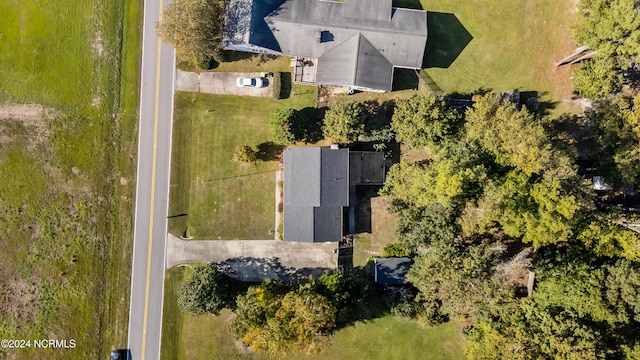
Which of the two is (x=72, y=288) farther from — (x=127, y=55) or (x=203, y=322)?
(x=127, y=55)

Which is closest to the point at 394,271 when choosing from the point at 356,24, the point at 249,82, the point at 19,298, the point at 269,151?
the point at 269,151

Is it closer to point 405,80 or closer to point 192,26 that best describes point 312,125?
point 405,80

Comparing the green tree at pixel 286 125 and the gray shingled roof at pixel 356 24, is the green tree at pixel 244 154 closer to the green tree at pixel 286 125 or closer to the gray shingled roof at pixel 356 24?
A: the green tree at pixel 286 125

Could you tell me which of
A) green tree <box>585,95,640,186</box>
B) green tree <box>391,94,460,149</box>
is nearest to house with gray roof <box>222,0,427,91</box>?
green tree <box>391,94,460,149</box>

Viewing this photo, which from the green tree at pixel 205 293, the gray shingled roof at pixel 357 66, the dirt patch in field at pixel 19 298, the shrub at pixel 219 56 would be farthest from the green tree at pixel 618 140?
the dirt patch in field at pixel 19 298

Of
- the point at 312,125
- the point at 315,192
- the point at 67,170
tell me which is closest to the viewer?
the point at 315,192

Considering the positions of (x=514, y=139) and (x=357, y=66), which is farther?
(x=357, y=66)
